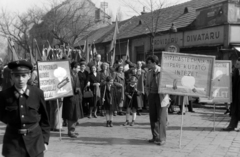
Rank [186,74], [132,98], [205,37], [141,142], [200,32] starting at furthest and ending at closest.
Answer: [200,32] < [205,37] < [132,98] < [141,142] < [186,74]

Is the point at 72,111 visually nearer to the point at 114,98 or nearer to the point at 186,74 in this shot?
the point at 114,98

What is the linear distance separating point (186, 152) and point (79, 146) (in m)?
2.31

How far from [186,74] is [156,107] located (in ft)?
3.36

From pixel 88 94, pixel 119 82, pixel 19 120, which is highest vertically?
pixel 119 82

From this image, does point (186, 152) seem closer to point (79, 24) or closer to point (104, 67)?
point (104, 67)

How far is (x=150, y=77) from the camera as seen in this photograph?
22.6ft

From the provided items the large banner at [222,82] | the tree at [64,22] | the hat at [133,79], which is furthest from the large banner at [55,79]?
the tree at [64,22]

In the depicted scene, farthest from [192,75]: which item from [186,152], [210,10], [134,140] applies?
[210,10]

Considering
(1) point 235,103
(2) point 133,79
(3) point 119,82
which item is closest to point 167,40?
(2) point 133,79

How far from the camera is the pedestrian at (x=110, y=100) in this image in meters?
8.73

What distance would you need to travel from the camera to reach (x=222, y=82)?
26.8ft

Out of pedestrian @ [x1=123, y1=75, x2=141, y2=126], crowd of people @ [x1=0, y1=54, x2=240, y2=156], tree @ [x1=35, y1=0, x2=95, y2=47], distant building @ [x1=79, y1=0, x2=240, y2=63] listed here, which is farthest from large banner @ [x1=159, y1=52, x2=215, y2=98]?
tree @ [x1=35, y1=0, x2=95, y2=47]

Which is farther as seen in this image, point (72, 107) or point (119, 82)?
point (119, 82)

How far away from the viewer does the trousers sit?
654 centimetres
